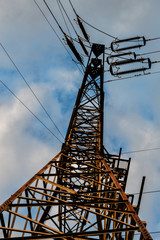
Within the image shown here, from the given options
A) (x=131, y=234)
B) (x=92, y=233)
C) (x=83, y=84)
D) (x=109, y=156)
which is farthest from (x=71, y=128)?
(x=92, y=233)

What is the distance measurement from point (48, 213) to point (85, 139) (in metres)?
5.10

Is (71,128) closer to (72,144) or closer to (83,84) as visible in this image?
(72,144)

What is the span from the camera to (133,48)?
63.4ft

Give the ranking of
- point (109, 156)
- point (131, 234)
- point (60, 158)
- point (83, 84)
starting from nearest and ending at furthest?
point (131, 234) < point (60, 158) < point (109, 156) < point (83, 84)

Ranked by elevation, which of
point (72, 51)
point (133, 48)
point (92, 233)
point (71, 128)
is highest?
point (133, 48)

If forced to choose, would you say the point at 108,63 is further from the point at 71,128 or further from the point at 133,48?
the point at 71,128

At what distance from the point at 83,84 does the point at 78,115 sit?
113 inches

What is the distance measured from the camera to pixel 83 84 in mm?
16250

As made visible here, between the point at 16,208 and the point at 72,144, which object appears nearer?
the point at 16,208

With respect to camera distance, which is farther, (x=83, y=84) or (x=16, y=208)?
(x=83, y=84)

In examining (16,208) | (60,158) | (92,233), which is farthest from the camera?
(60,158)

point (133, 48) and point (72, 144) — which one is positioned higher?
point (133, 48)

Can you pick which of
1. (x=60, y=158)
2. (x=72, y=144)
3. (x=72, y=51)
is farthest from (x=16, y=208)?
(x=72, y=51)

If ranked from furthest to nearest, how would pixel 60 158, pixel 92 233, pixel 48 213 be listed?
1. pixel 60 158
2. pixel 48 213
3. pixel 92 233
